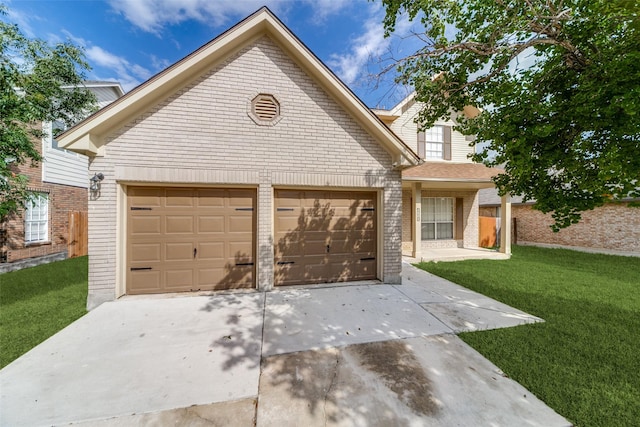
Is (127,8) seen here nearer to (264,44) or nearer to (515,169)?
(264,44)

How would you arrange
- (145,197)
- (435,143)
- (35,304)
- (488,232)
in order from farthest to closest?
(488,232), (435,143), (145,197), (35,304)

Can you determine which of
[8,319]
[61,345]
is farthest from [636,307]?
[8,319]

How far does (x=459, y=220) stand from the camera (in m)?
12.2

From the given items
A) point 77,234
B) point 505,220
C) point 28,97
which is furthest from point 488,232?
point 77,234

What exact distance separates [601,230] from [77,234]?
25788 millimetres

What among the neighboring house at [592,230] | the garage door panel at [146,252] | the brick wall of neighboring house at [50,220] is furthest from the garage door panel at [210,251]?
the neighboring house at [592,230]

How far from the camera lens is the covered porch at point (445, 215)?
34.0 ft

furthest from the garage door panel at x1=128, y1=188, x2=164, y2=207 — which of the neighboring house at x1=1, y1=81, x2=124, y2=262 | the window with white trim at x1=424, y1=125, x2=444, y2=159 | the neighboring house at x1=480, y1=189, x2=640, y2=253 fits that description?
the neighboring house at x1=480, y1=189, x2=640, y2=253

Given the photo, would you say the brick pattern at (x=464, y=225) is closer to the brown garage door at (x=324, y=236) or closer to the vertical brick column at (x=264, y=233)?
the brown garage door at (x=324, y=236)

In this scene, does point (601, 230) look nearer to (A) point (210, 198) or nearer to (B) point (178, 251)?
(A) point (210, 198)

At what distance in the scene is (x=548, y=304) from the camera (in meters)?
5.41

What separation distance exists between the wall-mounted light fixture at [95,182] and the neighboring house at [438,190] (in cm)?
996

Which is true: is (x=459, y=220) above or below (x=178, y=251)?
above

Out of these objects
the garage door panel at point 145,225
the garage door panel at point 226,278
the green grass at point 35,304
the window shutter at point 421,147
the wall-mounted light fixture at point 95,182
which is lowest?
the green grass at point 35,304
